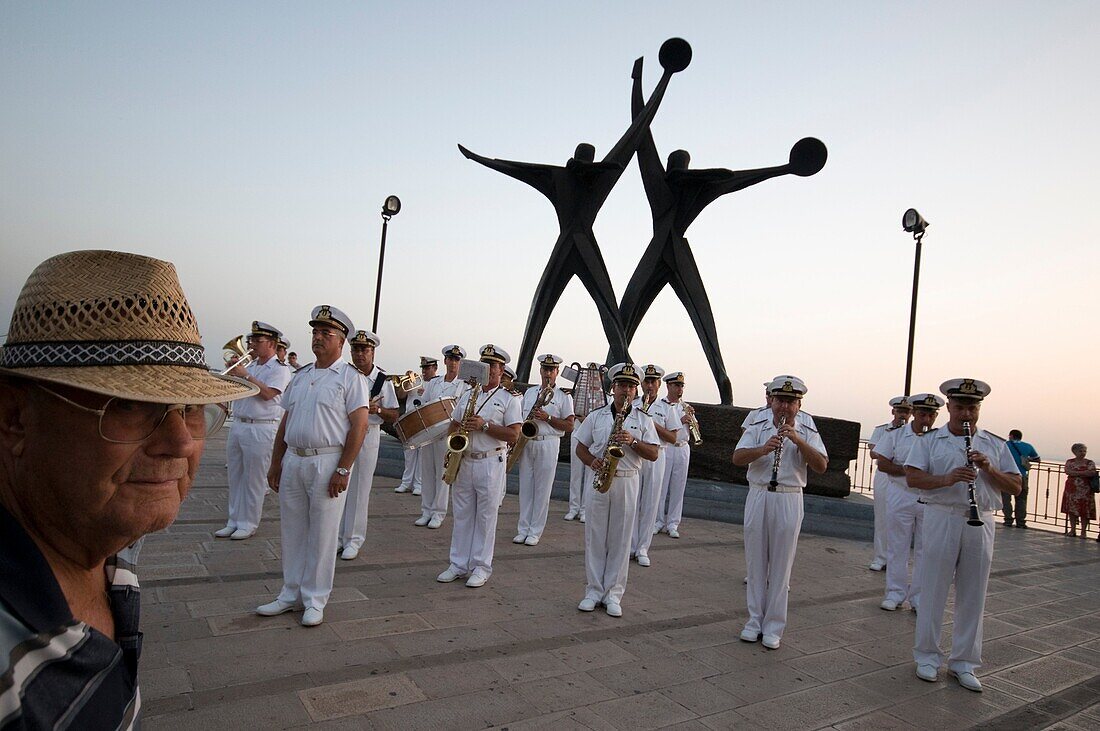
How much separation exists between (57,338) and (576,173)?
14492 millimetres

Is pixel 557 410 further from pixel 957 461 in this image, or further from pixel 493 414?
pixel 957 461

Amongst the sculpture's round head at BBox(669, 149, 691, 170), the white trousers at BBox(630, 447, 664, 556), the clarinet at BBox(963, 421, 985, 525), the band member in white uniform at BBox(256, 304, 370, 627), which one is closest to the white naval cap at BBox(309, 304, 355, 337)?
the band member in white uniform at BBox(256, 304, 370, 627)

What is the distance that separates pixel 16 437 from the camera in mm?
1246

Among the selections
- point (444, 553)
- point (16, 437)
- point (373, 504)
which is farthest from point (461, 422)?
point (16, 437)

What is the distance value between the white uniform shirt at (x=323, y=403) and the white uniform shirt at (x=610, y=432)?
228 cm

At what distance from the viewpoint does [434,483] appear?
32.2 feet

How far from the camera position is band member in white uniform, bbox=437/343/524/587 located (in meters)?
6.86

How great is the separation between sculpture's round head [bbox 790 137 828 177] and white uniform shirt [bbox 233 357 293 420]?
458 inches

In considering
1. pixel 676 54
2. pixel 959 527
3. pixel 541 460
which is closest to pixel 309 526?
pixel 541 460


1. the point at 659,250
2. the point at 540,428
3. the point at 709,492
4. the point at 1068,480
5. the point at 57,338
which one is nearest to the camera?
the point at 57,338

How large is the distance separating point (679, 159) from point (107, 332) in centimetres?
1559

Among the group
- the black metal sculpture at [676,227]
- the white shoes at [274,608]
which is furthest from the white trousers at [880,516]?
the white shoes at [274,608]

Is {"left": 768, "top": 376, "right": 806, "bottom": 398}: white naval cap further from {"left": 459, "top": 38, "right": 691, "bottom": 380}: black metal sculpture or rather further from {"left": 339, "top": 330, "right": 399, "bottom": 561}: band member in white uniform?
{"left": 459, "top": 38, "right": 691, "bottom": 380}: black metal sculpture

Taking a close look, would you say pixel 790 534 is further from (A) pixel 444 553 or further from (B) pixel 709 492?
(B) pixel 709 492
